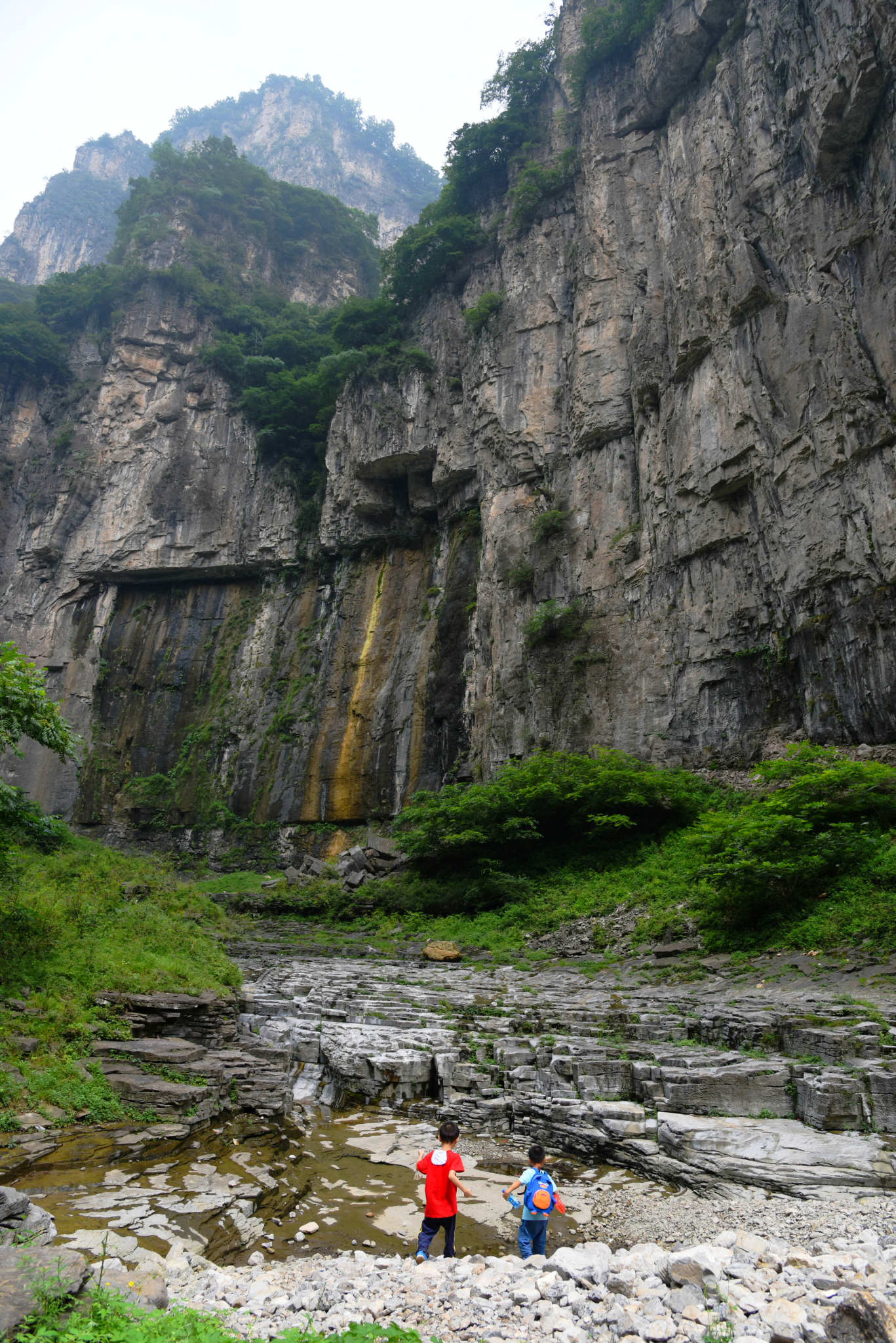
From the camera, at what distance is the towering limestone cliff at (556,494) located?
623 inches

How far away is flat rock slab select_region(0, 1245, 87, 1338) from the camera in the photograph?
2.62 m

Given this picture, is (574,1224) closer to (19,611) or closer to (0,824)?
(0,824)

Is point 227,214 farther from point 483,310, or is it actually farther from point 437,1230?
point 437,1230

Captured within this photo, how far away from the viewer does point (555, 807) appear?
17.0 m

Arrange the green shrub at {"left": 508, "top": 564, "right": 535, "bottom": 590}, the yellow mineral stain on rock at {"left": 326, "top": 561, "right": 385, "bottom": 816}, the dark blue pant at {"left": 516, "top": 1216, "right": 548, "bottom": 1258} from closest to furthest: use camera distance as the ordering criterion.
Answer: the dark blue pant at {"left": 516, "top": 1216, "right": 548, "bottom": 1258} < the green shrub at {"left": 508, "top": 564, "right": 535, "bottom": 590} < the yellow mineral stain on rock at {"left": 326, "top": 561, "right": 385, "bottom": 816}

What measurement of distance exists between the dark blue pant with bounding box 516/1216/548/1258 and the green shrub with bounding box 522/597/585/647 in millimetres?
17966

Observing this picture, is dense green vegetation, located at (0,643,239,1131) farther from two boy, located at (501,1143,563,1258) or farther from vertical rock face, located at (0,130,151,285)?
vertical rock face, located at (0,130,151,285)

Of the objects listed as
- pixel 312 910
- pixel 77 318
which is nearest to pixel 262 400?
pixel 77 318

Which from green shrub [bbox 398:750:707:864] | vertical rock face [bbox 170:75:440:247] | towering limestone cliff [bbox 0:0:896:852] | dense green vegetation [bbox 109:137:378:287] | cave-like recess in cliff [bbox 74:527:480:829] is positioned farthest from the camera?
vertical rock face [bbox 170:75:440:247]

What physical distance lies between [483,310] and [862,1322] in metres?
28.5

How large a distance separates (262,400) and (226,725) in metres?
14.6

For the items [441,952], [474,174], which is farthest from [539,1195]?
[474,174]

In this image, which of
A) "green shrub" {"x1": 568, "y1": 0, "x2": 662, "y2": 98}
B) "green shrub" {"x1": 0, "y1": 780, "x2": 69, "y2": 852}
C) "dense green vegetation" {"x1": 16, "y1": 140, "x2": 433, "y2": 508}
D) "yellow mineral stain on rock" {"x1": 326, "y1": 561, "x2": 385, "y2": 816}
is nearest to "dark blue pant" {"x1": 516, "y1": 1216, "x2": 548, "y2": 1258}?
"green shrub" {"x1": 0, "y1": 780, "x2": 69, "y2": 852}

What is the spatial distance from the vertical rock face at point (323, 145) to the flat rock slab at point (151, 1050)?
74.4 m
